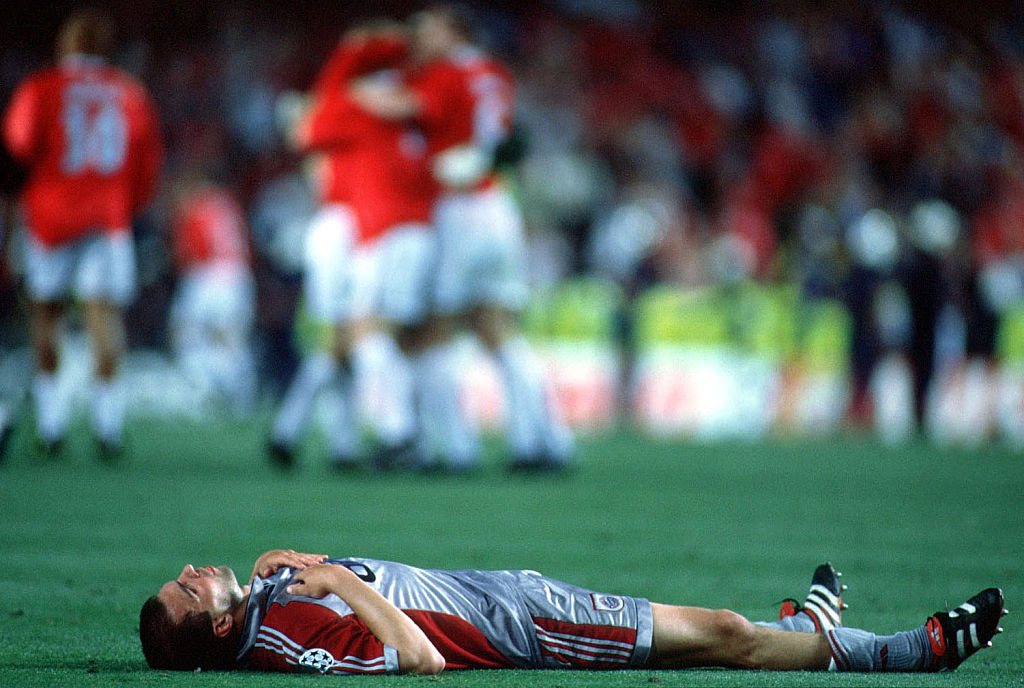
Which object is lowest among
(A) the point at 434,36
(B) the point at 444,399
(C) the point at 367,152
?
(B) the point at 444,399

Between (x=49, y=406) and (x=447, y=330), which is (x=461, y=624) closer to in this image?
(x=447, y=330)

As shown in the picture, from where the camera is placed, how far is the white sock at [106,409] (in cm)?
928

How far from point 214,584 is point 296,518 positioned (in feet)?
10.6

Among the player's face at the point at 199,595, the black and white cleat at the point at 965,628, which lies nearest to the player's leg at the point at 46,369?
the player's face at the point at 199,595

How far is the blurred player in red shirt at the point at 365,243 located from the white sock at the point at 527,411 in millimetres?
617

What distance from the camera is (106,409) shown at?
30.8 ft

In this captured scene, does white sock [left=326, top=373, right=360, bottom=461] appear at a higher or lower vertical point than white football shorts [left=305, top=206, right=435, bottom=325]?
lower

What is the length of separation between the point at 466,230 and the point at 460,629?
19.0 feet

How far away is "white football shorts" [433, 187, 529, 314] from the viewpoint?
911cm

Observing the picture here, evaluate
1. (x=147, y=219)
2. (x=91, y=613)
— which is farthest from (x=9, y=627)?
(x=147, y=219)

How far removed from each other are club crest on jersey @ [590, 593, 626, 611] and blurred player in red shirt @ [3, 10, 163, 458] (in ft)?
20.7

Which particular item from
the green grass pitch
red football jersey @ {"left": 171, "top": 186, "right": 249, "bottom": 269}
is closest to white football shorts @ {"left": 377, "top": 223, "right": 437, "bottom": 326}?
the green grass pitch

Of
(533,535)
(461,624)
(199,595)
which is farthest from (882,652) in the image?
(533,535)

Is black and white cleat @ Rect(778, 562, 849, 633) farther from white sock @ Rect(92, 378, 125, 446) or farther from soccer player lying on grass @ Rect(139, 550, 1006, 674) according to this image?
white sock @ Rect(92, 378, 125, 446)
